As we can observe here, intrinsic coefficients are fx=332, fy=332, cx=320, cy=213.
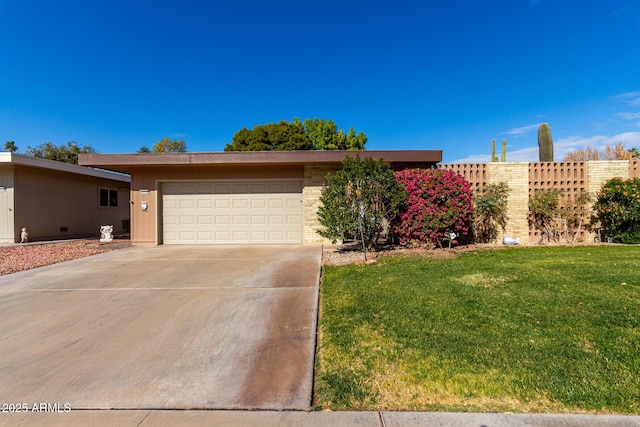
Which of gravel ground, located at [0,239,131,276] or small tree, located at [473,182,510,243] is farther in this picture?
small tree, located at [473,182,510,243]

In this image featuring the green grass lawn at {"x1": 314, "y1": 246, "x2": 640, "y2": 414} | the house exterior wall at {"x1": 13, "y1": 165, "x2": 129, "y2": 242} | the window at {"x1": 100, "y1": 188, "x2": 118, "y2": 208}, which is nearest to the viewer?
the green grass lawn at {"x1": 314, "y1": 246, "x2": 640, "y2": 414}

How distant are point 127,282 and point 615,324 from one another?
7.18 meters

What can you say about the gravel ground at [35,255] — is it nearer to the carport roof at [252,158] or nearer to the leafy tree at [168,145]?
the carport roof at [252,158]

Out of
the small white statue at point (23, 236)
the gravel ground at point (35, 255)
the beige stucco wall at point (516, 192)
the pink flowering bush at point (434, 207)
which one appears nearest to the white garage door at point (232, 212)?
the gravel ground at point (35, 255)

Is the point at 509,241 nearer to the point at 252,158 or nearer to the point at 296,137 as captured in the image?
the point at 252,158

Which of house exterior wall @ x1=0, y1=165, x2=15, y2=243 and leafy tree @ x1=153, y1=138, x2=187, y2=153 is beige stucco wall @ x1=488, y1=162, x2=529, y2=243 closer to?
house exterior wall @ x1=0, y1=165, x2=15, y2=243

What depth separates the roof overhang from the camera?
11.8 m

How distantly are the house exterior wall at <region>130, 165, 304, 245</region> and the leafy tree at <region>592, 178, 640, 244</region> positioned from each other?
10402mm

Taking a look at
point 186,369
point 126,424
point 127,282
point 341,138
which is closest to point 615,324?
point 186,369

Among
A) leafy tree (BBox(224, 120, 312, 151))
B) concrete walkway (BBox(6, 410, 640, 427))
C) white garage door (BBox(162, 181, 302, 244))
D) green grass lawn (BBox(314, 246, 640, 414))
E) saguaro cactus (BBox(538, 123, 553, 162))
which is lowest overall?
concrete walkway (BBox(6, 410, 640, 427))

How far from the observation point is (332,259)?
812 centimetres

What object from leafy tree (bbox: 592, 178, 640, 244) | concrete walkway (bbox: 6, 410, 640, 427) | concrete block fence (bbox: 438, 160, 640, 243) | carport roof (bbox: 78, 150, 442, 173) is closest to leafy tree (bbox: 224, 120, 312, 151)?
carport roof (bbox: 78, 150, 442, 173)

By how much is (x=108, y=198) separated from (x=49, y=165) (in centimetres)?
458

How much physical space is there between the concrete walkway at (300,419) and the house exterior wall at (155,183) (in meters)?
9.52
